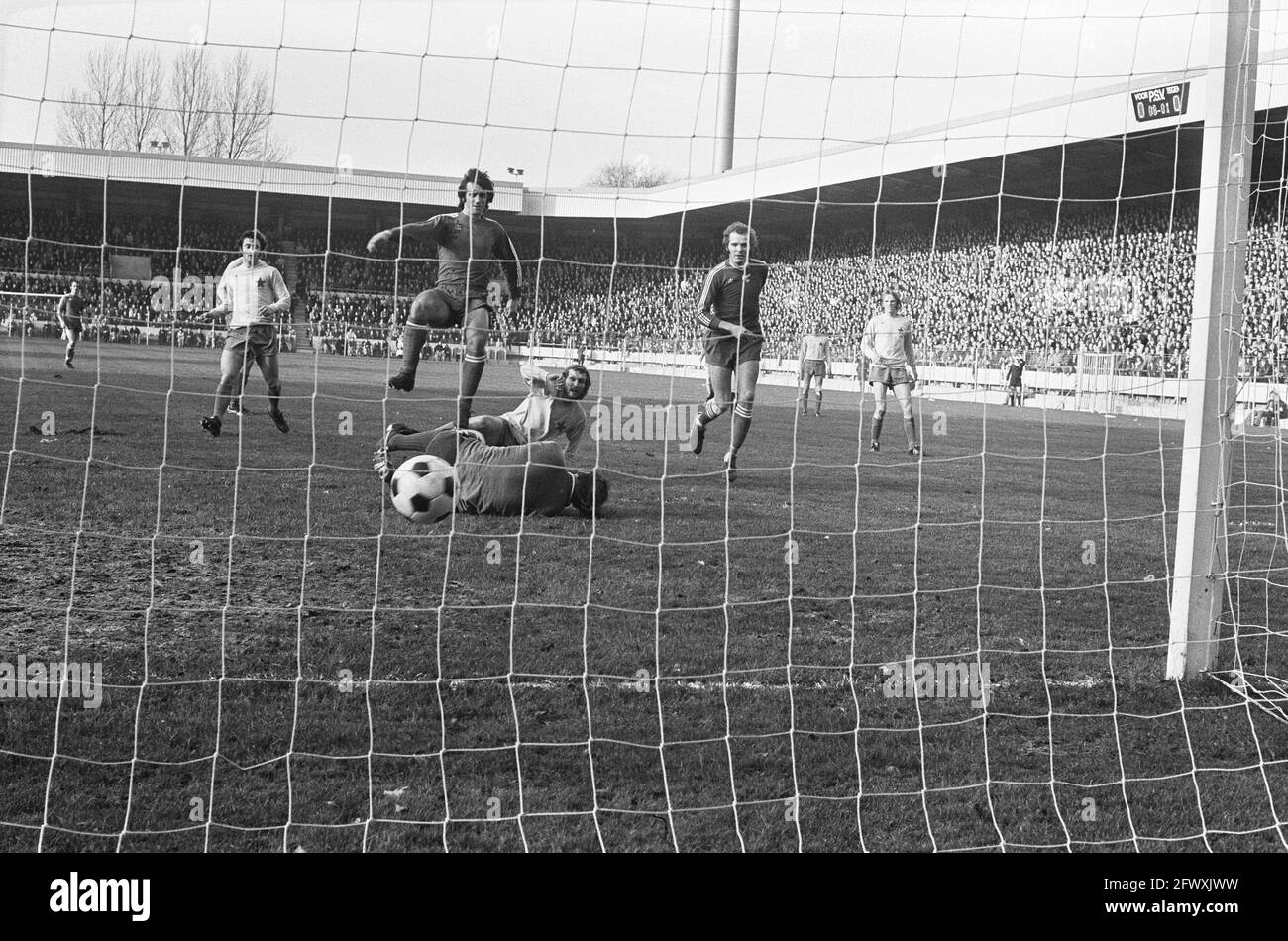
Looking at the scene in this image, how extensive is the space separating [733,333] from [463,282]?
228 centimetres

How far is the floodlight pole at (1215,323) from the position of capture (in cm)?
439

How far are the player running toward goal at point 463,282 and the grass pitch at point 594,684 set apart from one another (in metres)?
1.88

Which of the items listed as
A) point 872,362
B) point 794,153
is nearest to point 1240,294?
point 872,362

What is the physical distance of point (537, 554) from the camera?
5.94 metres

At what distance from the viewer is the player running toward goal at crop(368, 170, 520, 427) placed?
352 inches

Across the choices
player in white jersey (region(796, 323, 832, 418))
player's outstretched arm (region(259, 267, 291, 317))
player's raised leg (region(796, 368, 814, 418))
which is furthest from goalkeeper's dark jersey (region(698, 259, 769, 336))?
player's raised leg (region(796, 368, 814, 418))

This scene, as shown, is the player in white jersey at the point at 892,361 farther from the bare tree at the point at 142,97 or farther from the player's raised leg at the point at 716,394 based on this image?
the bare tree at the point at 142,97

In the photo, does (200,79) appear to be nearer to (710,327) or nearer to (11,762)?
(710,327)

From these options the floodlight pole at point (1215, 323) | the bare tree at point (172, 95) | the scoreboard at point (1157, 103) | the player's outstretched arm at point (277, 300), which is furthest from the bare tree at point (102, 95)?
the scoreboard at point (1157, 103)

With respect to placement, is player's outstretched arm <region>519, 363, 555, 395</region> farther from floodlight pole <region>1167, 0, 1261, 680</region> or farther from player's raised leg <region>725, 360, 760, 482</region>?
floodlight pole <region>1167, 0, 1261, 680</region>

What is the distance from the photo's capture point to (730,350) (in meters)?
9.18

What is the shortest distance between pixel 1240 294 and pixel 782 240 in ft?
105
